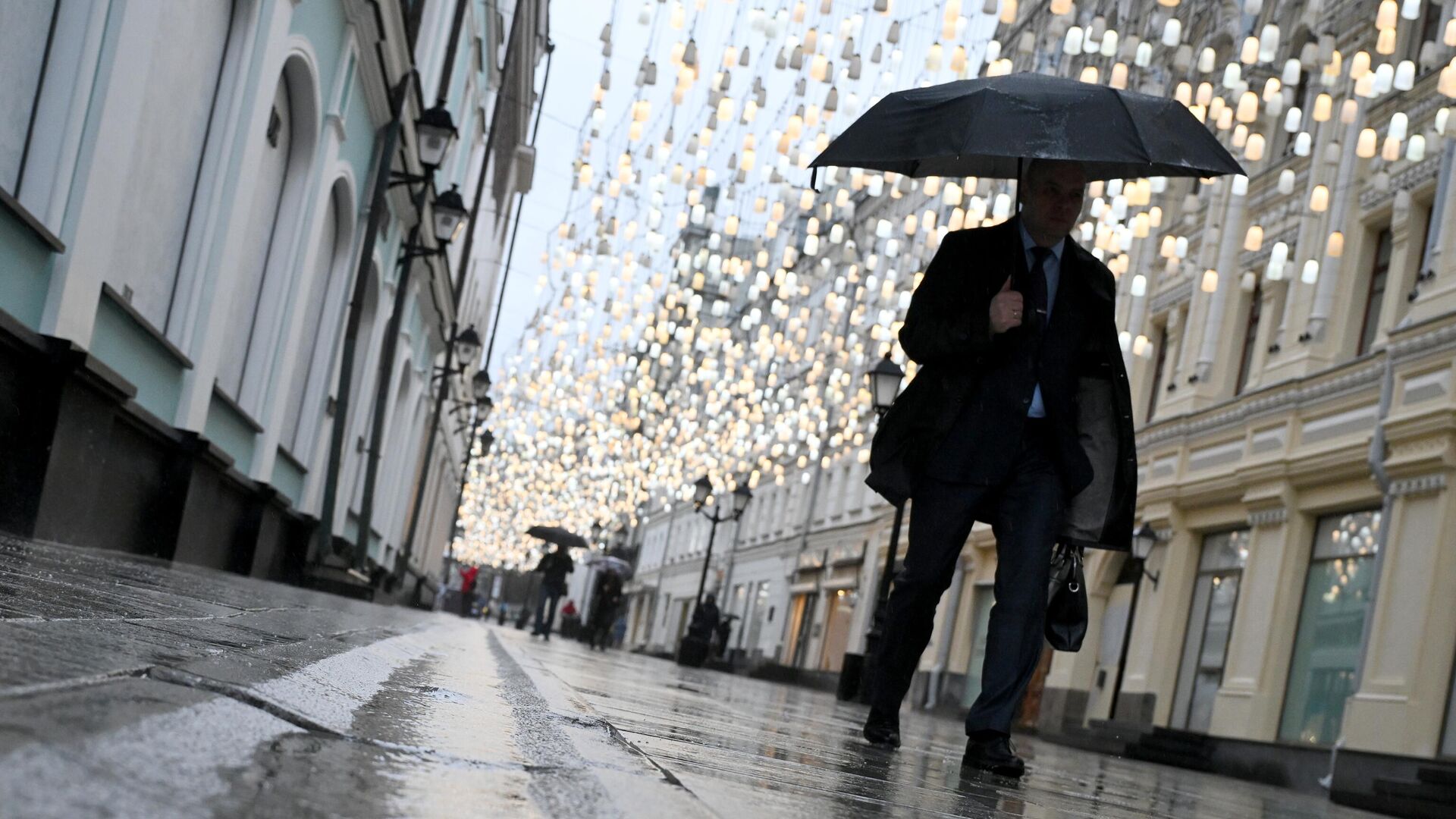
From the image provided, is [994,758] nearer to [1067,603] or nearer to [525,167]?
[1067,603]

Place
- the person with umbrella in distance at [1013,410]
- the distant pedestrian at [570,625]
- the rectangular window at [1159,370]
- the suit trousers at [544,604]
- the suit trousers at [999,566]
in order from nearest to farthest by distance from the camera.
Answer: the suit trousers at [999,566]
the person with umbrella in distance at [1013,410]
the suit trousers at [544,604]
the rectangular window at [1159,370]
the distant pedestrian at [570,625]

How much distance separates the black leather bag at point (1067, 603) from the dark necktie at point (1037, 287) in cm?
77

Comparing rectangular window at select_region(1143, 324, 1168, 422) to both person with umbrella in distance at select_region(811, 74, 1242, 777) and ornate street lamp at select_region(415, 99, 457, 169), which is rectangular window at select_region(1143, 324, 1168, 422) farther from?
person with umbrella in distance at select_region(811, 74, 1242, 777)

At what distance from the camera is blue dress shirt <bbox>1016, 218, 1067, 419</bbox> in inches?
215

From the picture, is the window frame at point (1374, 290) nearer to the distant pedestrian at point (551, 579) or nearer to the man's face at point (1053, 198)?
the distant pedestrian at point (551, 579)

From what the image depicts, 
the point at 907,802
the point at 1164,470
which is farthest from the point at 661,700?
the point at 1164,470

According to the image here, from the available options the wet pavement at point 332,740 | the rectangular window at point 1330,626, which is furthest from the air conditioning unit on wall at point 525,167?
the wet pavement at point 332,740

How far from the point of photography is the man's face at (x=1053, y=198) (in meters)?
5.62

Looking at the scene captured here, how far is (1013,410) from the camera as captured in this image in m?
5.37

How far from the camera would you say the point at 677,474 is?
4462cm

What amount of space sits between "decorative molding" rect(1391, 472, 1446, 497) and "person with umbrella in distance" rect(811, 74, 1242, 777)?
1452cm

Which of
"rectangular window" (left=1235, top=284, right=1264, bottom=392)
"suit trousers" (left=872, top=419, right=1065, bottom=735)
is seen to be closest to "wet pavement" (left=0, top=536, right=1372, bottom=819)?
"suit trousers" (left=872, top=419, right=1065, bottom=735)

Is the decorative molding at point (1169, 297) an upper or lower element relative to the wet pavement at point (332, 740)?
upper

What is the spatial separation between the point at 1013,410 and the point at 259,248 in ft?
33.2
